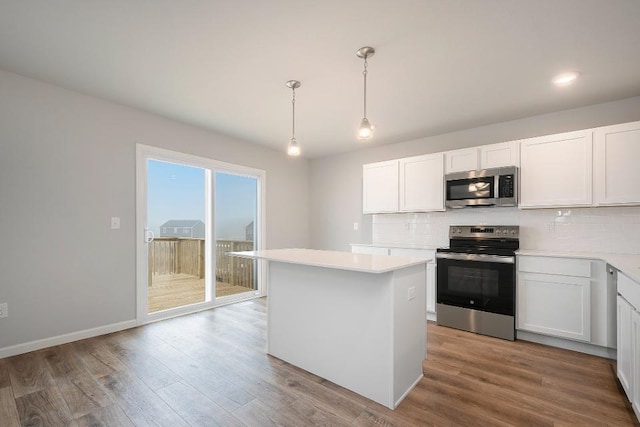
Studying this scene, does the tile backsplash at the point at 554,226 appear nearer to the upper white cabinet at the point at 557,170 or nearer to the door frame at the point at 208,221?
the upper white cabinet at the point at 557,170

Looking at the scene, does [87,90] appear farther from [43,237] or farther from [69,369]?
[69,369]

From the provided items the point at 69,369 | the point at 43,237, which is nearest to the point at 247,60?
the point at 43,237

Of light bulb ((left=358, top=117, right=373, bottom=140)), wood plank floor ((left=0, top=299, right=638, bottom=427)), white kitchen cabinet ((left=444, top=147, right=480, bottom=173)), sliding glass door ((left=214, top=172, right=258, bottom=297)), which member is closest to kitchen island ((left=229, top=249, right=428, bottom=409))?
wood plank floor ((left=0, top=299, right=638, bottom=427))

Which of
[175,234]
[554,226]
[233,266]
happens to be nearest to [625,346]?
[554,226]

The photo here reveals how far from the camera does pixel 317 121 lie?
154 inches

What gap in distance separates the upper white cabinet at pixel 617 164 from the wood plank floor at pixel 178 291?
4.71 metres

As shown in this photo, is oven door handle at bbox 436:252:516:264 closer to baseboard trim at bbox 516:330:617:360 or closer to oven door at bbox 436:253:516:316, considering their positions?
oven door at bbox 436:253:516:316

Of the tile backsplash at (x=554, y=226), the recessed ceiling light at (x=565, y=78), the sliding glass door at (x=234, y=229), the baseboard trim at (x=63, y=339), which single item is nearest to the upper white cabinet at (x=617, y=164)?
the tile backsplash at (x=554, y=226)

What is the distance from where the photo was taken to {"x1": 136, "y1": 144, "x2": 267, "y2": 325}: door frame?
3.54 meters

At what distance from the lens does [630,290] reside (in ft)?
6.49

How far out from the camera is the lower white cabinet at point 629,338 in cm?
181

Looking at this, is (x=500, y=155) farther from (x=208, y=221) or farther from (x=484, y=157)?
(x=208, y=221)

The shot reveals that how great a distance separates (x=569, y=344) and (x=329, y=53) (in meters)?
3.60

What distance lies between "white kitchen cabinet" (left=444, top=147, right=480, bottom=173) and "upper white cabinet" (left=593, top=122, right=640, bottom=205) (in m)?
1.09
